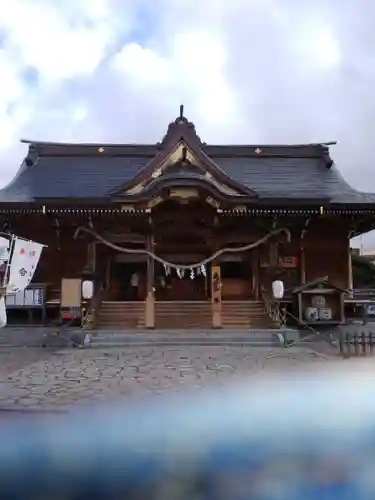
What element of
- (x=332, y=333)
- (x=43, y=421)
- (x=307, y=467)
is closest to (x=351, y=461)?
(x=307, y=467)

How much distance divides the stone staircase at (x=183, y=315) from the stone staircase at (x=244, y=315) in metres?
0.56

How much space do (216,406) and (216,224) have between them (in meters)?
10.4

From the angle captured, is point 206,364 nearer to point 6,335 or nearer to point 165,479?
point 165,479

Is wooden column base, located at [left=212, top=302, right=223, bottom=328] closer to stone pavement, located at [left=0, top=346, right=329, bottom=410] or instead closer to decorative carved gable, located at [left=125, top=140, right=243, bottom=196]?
stone pavement, located at [left=0, top=346, right=329, bottom=410]

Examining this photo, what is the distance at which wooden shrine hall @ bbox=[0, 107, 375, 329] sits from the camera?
14.1 meters

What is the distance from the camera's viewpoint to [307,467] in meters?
3.08

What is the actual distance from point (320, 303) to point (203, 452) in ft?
41.1

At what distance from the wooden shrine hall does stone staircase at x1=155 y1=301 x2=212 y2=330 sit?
0.03m

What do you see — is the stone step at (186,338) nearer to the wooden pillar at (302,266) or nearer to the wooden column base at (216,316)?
the wooden column base at (216,316)

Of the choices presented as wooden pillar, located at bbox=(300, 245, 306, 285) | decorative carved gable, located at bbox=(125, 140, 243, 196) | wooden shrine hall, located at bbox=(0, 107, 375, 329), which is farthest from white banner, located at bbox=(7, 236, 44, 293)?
wooden pillar, located at bbox=(300, 245, 306, 285)

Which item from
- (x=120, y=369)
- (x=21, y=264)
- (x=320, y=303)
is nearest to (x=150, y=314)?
(x=21, y=264)

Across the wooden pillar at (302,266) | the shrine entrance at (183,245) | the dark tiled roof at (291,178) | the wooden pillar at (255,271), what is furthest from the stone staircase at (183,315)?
the dark tiled roof at (291,178)

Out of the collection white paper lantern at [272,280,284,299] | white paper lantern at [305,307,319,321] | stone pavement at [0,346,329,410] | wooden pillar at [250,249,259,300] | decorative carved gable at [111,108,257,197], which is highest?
decorative carved gable at [111,108,257,197]

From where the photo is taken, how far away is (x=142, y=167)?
1944cm
